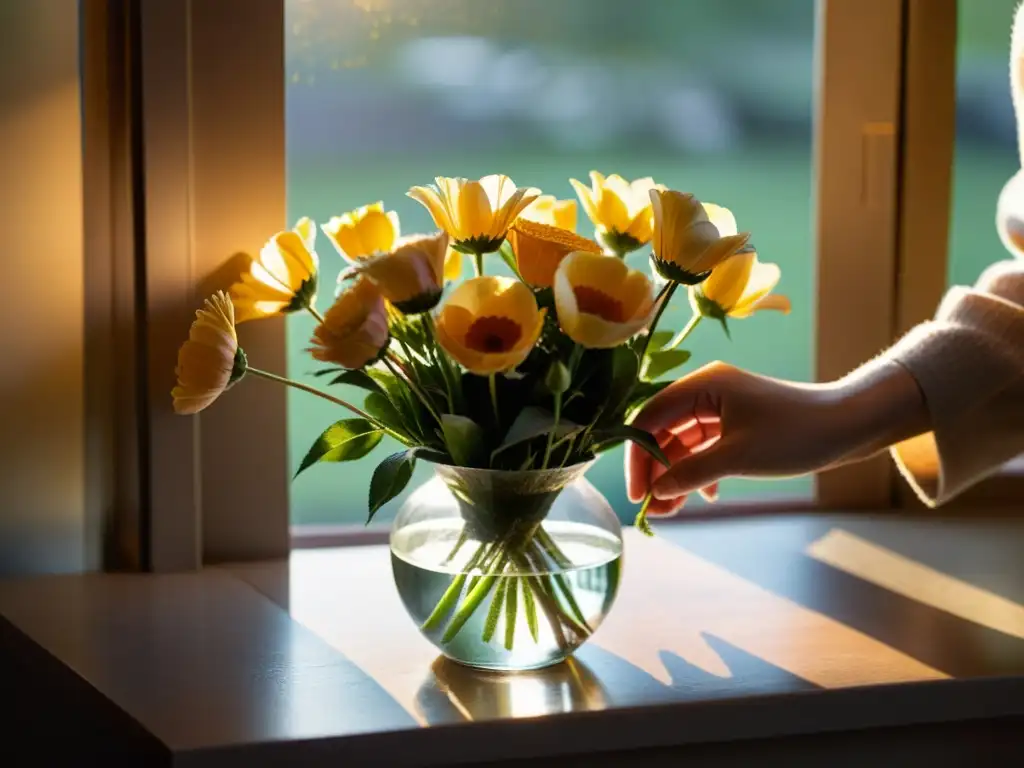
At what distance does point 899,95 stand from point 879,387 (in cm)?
45

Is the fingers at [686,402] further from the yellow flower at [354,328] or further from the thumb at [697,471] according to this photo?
the yellow flower at [354,328]

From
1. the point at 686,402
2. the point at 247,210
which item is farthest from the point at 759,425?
the point at 247,210

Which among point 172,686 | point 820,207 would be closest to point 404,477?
point 172,686

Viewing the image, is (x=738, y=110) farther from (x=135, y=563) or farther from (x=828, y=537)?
(x=135, y=563)

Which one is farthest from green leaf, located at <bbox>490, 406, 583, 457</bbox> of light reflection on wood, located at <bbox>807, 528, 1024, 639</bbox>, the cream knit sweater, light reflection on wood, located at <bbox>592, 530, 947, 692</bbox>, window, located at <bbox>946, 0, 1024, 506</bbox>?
window, located at <bbox>946, 0, 1024, 506</bbox>

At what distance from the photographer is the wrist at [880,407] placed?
109cm

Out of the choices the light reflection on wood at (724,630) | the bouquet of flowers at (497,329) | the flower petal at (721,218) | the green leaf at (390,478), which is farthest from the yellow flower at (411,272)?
the light reflection on wood at (724,630)

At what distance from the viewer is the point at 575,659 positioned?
1.03 meters

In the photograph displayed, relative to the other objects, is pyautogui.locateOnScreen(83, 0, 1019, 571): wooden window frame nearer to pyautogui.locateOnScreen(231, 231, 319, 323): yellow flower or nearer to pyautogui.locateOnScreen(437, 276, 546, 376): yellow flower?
pyautogui.locateOnScreen(231, 231, 319, 323): yellow flower

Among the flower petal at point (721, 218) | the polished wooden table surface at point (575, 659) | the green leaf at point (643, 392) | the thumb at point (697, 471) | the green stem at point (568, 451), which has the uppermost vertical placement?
the flower petal at point (721, 218)

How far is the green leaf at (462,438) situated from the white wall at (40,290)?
1.40 ft

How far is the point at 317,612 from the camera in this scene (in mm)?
1134

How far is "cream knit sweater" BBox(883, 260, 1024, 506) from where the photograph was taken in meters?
1.08

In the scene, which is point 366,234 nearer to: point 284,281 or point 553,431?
point 284,281
